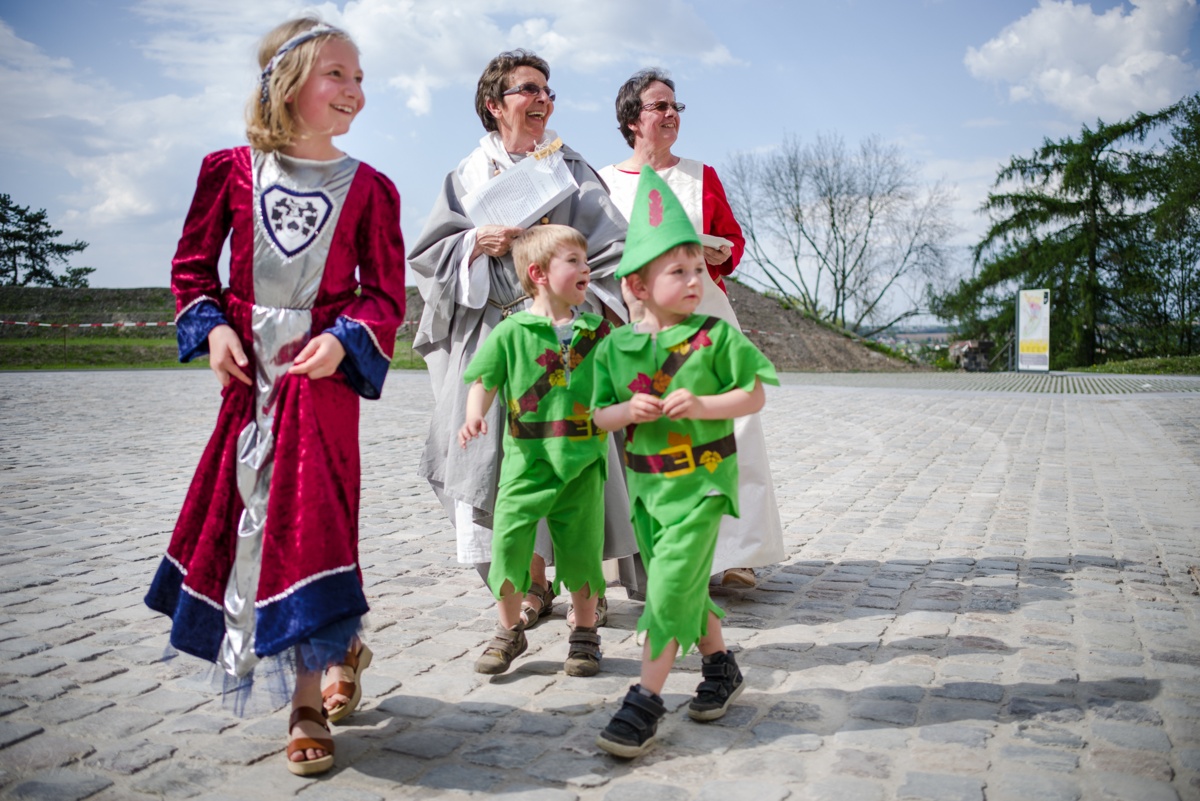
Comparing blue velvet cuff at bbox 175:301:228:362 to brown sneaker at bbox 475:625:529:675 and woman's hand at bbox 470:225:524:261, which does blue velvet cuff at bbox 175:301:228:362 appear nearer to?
woman's hand at bbox 470:225:524:261

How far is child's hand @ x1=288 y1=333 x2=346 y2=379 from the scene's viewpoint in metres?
2.85

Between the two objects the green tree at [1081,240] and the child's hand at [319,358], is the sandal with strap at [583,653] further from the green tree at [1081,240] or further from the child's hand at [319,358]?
the green tree at [1081,240]

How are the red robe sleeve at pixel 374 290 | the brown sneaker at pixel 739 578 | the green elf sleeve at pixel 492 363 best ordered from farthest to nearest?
1. the brown sneaker at pixel 739 578
2. the green elf sleeve at pixel 492 363
3. the red robe sleeve at pixel 374 290

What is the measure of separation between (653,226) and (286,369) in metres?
1.19

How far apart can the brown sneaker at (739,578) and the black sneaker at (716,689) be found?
1566mm

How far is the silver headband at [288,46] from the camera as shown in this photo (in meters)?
2.91

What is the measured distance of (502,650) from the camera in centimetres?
372

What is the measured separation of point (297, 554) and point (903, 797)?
5.80 ft

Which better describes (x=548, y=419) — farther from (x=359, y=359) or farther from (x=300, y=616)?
(x=300, y=616)

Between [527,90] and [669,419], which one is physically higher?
[527,90]

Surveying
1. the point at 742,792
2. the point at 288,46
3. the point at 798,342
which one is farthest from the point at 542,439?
the point at 798,342

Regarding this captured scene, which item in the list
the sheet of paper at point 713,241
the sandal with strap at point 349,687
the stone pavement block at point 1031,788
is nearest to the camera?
the stone pavement block at point 1031,788

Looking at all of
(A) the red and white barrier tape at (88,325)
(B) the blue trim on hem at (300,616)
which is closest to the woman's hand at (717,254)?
(B) the blue trim on hem at (300,616)

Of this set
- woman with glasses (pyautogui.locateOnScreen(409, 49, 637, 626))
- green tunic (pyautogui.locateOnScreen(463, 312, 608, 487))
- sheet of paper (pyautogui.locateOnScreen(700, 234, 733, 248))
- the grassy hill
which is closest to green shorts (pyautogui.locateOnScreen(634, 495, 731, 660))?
green tunic (pyautogui.locateOnScreen(463, 312, 608, 487))
